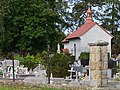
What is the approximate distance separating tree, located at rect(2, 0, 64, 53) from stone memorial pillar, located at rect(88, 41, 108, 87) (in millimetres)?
30536

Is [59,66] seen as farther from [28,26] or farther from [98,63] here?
[28,26]

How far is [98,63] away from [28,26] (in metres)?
31.8

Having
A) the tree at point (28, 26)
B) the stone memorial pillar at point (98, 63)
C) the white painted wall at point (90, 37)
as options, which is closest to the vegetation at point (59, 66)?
the stone memorial pillar at point (98, 63)

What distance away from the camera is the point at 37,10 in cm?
4625

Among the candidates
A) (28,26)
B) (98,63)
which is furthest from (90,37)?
(98,63)

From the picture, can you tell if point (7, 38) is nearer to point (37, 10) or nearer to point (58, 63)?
point (37, 10)

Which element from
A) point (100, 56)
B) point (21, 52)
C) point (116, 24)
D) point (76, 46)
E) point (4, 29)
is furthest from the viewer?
point (116, 24)

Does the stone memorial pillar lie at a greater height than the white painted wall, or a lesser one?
lesser

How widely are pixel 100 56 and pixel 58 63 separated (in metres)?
9.45

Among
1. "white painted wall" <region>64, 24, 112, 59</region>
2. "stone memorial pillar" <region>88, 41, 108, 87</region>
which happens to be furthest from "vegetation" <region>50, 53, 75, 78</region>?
"white painted wall" <region>64, 24, 112, 59</region>

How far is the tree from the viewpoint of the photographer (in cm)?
4516

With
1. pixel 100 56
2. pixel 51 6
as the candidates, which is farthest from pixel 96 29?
pixel 100 56

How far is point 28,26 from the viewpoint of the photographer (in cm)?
4538

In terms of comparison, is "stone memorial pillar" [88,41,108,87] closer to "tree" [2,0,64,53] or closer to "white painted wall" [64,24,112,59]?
"tree" [2,0,64,53]
